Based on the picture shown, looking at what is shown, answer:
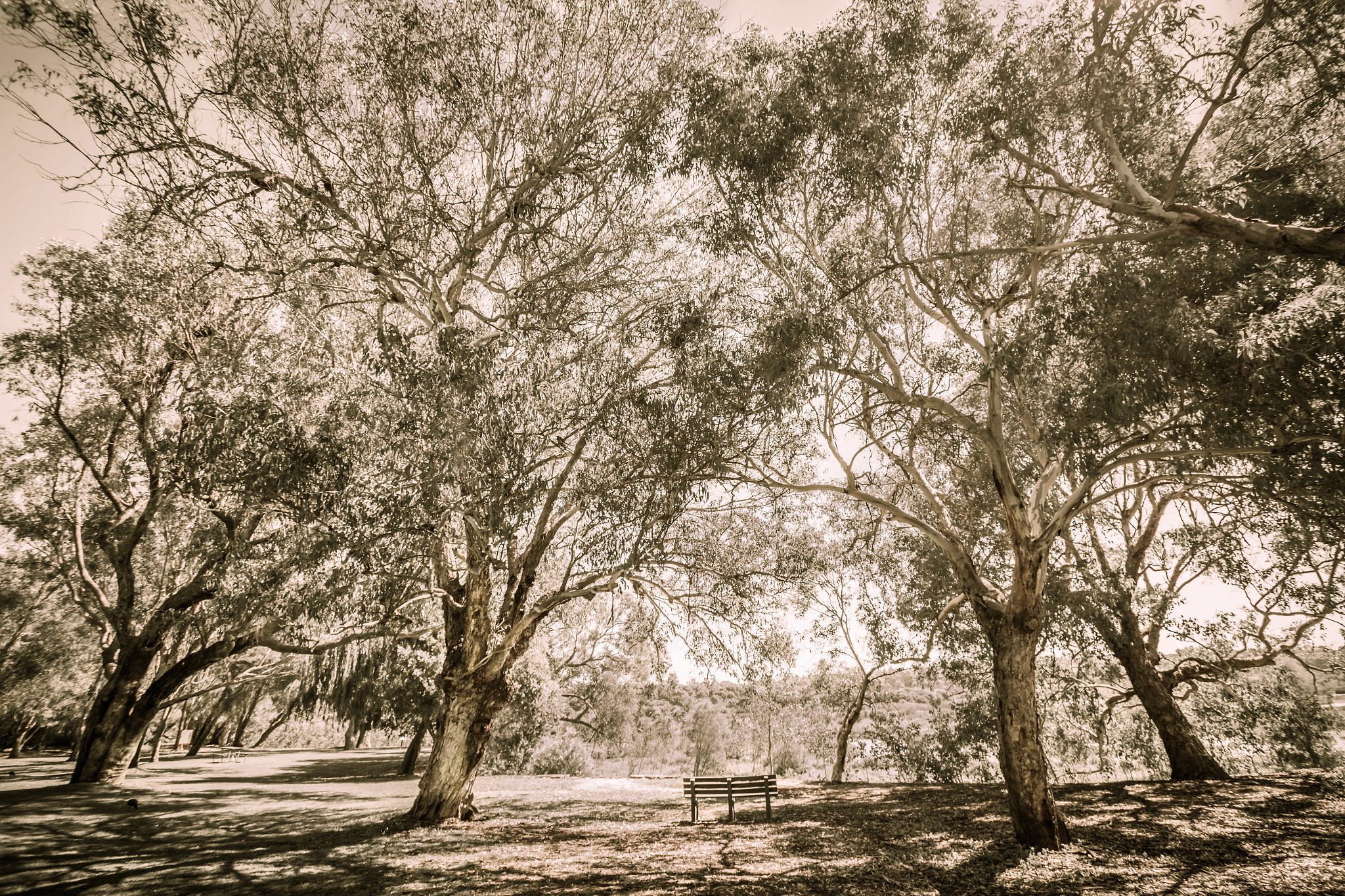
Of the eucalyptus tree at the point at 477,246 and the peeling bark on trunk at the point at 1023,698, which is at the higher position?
the eucalyptus tree at the point at 477,246

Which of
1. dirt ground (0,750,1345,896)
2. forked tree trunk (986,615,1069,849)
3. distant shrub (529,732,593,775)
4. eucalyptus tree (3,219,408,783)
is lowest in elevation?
distant shrub (529,732,593,775)

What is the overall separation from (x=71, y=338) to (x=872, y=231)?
15.0 m

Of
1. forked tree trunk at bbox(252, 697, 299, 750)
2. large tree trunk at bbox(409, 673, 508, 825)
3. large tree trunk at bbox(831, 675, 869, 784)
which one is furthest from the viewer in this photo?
forked tree trunk at bbox(252, 697, 299, 750)

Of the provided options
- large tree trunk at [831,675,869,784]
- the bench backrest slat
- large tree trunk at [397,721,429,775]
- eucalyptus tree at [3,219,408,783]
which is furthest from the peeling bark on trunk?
large tree trunk at [397,721,429,775]

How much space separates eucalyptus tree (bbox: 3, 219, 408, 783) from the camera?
693 centimetres

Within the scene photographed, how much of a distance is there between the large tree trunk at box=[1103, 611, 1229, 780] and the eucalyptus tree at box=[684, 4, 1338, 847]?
142 inches

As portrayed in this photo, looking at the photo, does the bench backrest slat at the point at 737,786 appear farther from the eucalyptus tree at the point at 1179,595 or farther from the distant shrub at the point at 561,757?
the distant shrub at the point at 561,757

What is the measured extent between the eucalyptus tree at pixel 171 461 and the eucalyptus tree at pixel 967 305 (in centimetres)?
618

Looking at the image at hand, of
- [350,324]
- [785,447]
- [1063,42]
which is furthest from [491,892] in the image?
[1063,42]

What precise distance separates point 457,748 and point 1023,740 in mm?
7750

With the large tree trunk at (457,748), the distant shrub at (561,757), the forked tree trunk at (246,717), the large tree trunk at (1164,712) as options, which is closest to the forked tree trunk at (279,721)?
the forked tree trunk at (246,717)

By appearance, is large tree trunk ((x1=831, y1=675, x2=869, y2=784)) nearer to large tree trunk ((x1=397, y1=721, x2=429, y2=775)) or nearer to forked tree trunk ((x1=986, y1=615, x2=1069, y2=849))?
forked tree trunk ((x1=986, y1=615, x2=1069, y2=849))

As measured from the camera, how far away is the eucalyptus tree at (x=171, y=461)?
22.7ft

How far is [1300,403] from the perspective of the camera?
513cm
